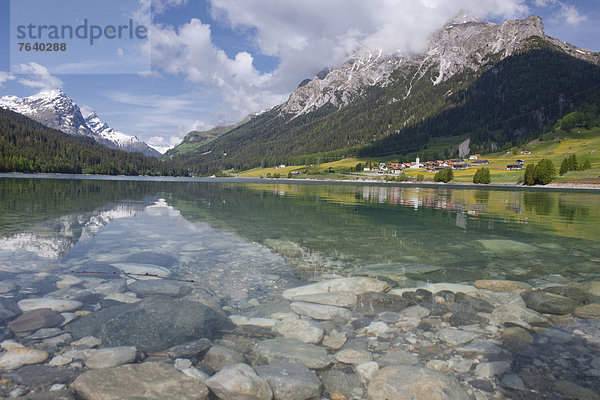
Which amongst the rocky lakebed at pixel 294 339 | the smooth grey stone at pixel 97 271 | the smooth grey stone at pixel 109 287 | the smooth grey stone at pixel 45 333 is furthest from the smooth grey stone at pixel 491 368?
the smooth grey stone at pixel 97 271

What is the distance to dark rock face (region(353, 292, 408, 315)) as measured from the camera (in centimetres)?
906

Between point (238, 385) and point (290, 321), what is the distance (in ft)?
9.55

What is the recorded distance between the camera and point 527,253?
16.8 m

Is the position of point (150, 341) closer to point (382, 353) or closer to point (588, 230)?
point (382, 353)

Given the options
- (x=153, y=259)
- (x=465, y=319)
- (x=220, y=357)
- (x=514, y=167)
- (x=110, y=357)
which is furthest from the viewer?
(x=514, y=167)

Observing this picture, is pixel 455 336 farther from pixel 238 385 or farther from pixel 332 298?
pixel 238 385

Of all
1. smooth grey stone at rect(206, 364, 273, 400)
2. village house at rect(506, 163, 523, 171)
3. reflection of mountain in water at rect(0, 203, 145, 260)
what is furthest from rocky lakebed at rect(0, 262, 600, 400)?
village house at rect(506, 163, 523, 171)

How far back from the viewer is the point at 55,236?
1706cm

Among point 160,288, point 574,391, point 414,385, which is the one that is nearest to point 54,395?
point 160,288

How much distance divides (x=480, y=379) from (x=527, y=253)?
537 inches

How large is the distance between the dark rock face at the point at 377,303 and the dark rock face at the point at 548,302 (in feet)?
11.7

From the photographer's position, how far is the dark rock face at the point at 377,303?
906 cm

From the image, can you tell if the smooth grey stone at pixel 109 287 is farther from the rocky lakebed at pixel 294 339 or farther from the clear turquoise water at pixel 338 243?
the clear turquoise water at pixel 338 243

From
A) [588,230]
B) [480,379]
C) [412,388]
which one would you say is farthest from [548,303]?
[588,230]
